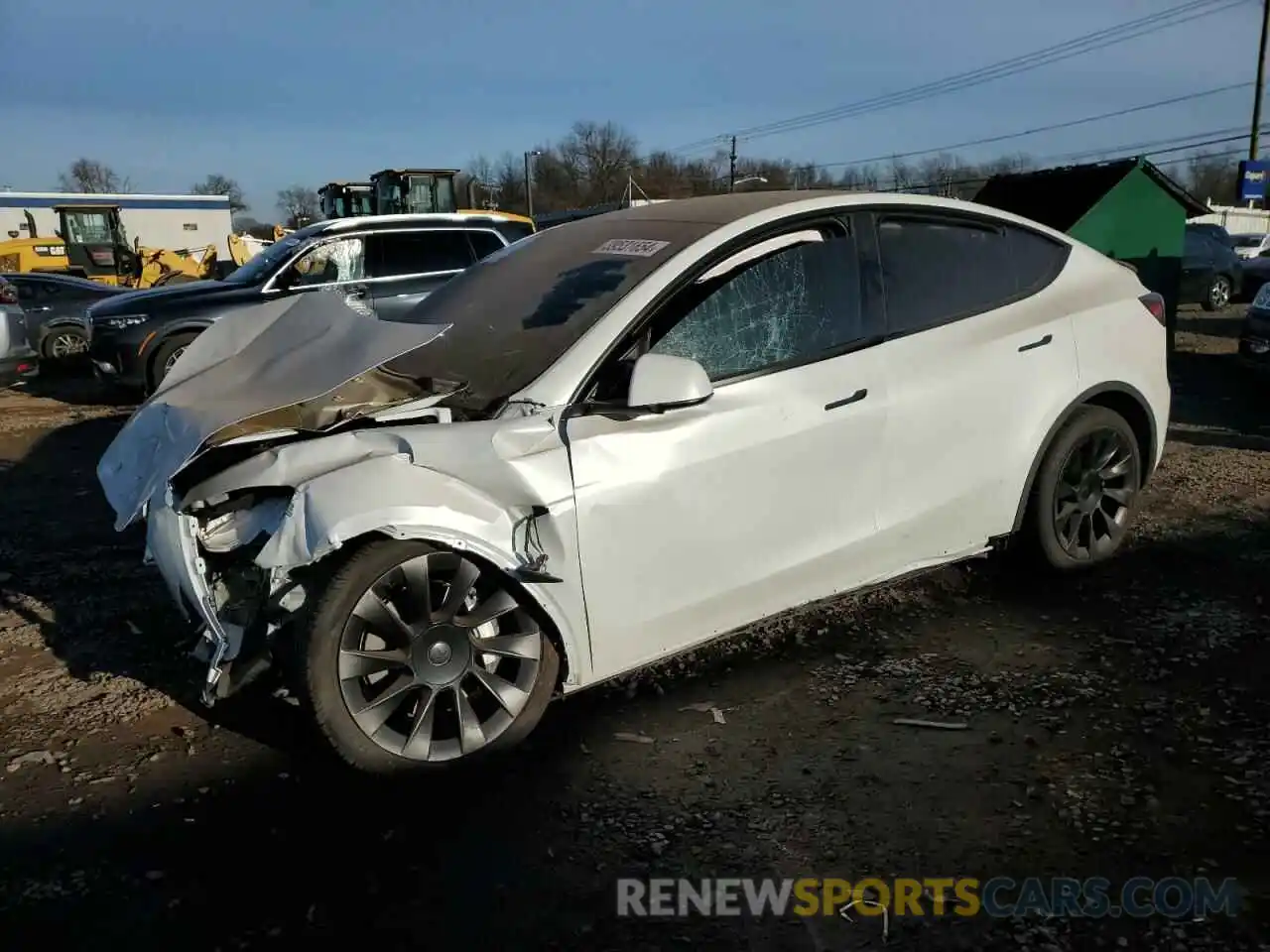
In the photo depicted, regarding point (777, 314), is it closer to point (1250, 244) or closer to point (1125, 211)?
point (1125, 211)

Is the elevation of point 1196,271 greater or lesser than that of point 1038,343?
lesser

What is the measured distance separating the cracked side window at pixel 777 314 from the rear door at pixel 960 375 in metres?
0.19

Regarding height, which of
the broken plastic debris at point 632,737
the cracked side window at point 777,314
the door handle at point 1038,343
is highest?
the cracked side window at point 777,314

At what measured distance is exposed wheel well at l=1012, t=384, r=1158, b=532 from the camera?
4023mm

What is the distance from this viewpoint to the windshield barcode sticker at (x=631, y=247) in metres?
3.44

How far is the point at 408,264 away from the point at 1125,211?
7955 mm

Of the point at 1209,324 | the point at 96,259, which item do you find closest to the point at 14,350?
the point at 1209,324

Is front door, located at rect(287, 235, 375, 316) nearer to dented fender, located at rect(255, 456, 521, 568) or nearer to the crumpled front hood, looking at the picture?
the crumpled front hood

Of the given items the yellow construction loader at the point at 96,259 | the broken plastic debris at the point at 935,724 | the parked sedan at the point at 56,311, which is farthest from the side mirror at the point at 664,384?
the yellow construction loader at the point at 96,259

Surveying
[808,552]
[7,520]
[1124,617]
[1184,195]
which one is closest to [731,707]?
[808,552]

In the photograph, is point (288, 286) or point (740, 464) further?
point (288, 286)

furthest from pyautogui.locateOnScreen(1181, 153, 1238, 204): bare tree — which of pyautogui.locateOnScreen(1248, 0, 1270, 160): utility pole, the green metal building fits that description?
the green metal building

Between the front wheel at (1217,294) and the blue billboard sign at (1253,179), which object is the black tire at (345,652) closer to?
the front wheel at (1217,294)

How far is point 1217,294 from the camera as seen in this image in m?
17.0
